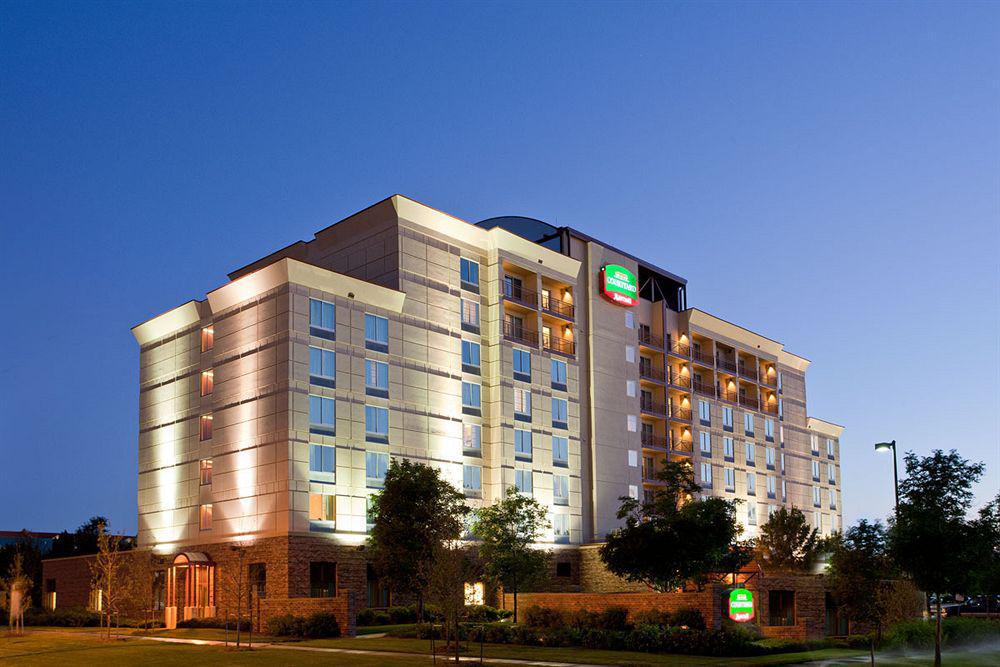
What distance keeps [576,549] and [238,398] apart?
2615 centimetres

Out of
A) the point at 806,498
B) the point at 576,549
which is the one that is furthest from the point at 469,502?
the point at 806,498

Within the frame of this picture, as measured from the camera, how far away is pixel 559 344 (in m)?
72.1

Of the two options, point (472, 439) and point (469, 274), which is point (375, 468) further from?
point (469, 274)

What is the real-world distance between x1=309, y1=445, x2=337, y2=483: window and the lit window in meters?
19.8

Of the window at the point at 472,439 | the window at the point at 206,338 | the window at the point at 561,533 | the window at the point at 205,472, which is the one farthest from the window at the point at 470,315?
the window at the point at 205,472

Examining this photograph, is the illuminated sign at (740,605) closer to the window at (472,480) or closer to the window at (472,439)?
the window at (472,480)

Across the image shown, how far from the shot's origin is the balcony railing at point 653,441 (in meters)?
79.8

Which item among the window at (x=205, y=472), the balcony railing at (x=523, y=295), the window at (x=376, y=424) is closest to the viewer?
the window at (x=376, y=424)

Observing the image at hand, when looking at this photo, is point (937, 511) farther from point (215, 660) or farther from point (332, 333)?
point (332, 333)

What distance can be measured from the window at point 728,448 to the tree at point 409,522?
4557 centimetres

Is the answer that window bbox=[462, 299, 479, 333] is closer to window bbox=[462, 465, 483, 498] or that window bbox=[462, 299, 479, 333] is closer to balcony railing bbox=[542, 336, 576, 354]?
balcony railing bbox=[542, 336, 576, 354]

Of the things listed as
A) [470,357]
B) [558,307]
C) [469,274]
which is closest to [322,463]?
[470,357]

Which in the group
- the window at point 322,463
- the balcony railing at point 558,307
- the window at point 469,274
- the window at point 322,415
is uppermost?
the window at point 469,274

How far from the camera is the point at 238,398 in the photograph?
5716cm
